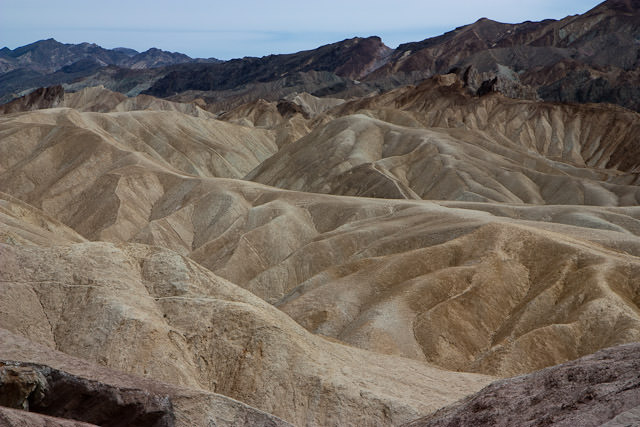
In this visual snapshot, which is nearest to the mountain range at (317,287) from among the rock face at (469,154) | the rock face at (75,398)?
the rock face at (75,398)

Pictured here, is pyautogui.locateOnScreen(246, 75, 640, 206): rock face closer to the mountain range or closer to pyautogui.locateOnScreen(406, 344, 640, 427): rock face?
the mountain range

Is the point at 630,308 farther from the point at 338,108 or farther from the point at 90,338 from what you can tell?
the point at 338,108

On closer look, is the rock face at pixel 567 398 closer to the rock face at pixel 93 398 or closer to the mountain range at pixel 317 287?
the mountain range at pixel 317 287

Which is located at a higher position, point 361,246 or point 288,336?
point 288,336

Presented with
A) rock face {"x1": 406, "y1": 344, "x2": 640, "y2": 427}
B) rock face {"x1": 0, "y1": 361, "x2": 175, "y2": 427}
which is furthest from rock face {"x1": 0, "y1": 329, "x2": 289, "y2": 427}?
rock face {"x1": 406, "y1": 344, "x2": 640, "y2": 427}

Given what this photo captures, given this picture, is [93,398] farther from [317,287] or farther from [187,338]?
[317,287]

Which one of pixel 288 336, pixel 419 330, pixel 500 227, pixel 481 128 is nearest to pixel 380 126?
pixel 481 128

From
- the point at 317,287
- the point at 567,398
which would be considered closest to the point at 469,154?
the point at 317,287
